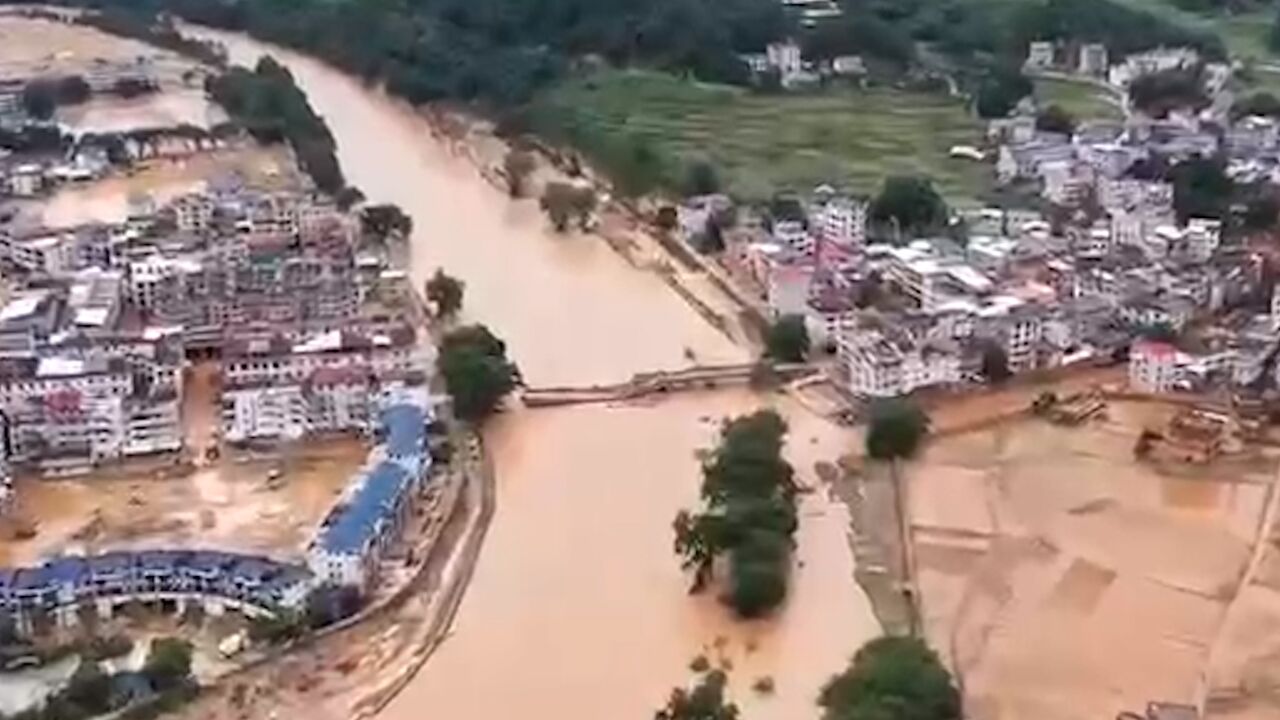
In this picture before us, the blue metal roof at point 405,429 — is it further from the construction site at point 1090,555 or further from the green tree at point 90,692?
the green tree at point 90,692

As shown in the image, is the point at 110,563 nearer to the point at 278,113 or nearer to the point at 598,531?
the point at 598,531

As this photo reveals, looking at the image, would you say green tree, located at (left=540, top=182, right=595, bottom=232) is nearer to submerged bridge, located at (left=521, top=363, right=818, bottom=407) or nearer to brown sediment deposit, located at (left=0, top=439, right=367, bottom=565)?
submerged bridge, located at (left=521, top=363, right=818, bottom=407)

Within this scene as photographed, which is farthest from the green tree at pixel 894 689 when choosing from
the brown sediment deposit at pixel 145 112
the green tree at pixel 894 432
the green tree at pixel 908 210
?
the brown sediment deposit at pixel 145 112

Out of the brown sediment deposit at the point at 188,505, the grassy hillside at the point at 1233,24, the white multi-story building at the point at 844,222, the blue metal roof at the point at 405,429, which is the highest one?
the blue metal roof at the point at 405,429

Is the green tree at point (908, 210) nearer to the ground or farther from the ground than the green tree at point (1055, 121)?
farther from the ground

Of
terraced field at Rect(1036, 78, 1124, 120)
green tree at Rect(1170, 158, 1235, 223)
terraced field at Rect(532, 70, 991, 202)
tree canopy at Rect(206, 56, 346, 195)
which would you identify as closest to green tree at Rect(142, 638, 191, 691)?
tree canopy at Rect(206, 56, 346, 195)

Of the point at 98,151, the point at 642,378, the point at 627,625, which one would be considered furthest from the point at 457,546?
the point at 98,151
